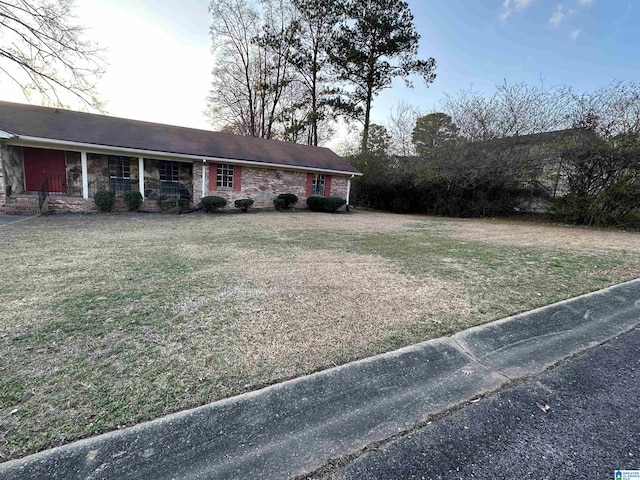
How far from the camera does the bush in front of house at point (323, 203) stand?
15820 mm

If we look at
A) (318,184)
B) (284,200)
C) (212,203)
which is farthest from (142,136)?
(318,184)

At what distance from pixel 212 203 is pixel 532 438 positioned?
42.4 feet

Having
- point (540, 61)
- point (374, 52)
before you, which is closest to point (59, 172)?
point (374, 52)

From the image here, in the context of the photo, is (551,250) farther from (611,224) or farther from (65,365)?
(65,365)

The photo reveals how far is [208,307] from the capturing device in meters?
3.43

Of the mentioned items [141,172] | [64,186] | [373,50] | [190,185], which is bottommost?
[64,186]

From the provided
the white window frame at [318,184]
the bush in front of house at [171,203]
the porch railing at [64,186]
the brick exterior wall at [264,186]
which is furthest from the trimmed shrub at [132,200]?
the white window frame at [318,184]

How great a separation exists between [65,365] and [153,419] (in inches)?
42.7

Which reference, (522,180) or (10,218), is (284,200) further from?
(522,180)

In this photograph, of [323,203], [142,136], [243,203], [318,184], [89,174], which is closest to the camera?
[89,174]

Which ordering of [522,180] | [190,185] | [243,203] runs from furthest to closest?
[190,185] < [243,203] < [522,180]

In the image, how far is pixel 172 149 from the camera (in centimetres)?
1269

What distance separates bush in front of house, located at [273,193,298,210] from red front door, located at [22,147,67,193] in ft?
30.1

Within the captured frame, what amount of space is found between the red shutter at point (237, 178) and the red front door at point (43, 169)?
23.1 feet
